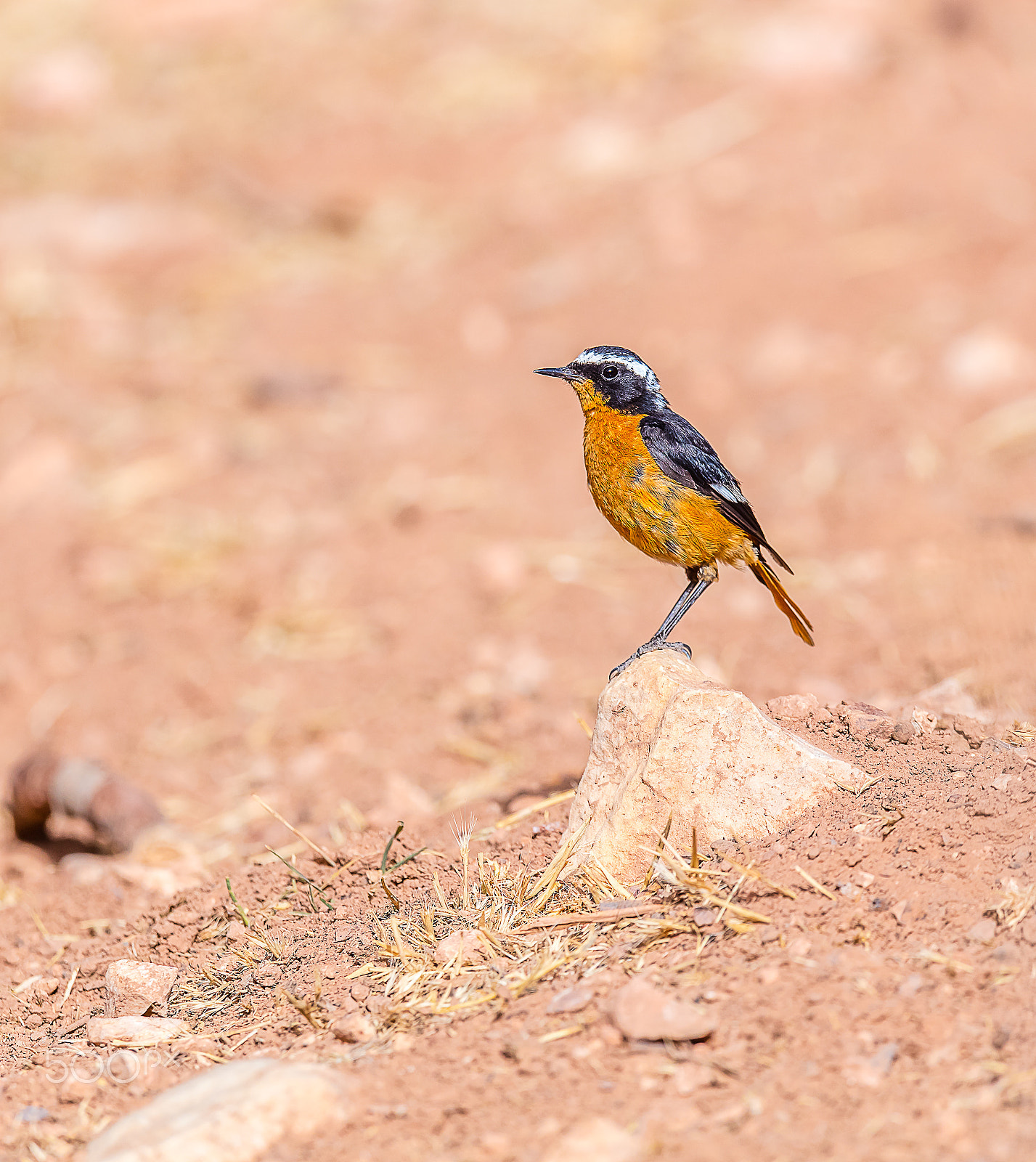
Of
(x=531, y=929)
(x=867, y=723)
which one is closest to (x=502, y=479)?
(x=867, y=723)

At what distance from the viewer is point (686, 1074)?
9.46 feet

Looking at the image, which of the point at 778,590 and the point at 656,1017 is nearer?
the point at 656,1017

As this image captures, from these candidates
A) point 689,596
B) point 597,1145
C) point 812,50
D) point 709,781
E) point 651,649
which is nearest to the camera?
point 597,1145

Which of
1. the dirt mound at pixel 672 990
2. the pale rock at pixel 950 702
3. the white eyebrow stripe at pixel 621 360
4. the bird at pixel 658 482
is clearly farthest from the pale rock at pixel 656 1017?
the white eyebrow stripe at pixel 621 360

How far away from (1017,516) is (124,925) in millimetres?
5085

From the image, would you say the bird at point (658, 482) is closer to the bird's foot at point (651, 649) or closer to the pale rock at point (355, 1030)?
the bird's foot at point (651, 649)

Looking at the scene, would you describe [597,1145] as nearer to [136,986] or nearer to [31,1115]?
[31,1115]

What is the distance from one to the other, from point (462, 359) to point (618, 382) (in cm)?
571

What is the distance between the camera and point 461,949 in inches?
139

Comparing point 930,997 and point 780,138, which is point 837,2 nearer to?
point 780,138

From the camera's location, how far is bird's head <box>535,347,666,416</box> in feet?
16.3

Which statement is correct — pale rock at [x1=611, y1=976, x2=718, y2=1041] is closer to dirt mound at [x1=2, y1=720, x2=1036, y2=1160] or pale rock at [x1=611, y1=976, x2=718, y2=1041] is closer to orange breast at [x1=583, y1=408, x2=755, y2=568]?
dirt mound at [x1=2, y1=720, x2=1036, y2=1160]

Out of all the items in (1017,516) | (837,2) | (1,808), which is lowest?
(1,808)

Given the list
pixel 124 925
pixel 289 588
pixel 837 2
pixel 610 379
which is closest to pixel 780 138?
pixel 837 2
